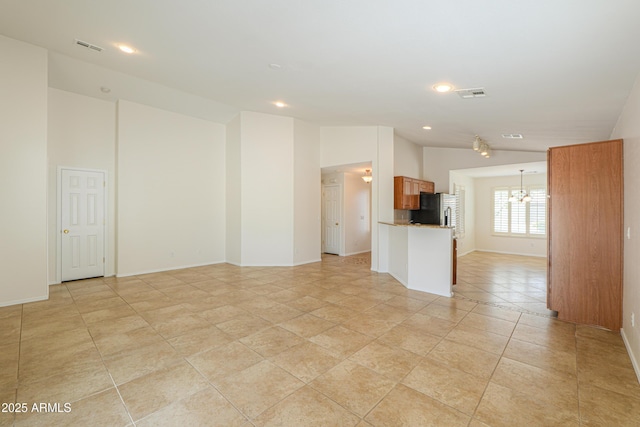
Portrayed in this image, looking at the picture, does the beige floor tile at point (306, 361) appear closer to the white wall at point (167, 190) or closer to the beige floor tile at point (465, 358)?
the beige floor tile at point (465, 358)

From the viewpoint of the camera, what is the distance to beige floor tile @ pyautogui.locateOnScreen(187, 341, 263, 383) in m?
2.38

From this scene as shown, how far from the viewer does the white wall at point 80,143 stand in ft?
16.8

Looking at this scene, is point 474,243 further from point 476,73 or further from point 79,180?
point 79,180

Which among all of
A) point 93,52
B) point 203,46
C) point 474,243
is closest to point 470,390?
point 203,46

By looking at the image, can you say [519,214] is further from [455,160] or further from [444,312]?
[444,312]

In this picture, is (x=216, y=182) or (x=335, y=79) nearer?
(x=335, y=79)

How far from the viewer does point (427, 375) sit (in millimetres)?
2354

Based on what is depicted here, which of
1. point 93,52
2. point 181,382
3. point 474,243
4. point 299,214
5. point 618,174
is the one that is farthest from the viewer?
point 474,243

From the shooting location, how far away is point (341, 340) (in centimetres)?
297

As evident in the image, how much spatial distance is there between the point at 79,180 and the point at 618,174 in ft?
27.0

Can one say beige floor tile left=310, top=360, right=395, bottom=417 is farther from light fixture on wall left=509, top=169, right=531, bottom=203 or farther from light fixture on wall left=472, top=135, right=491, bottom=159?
light fixture on wall left=509, top=169, right=531, bottom=203

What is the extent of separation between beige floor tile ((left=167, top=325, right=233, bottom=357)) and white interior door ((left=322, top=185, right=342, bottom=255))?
593 cm

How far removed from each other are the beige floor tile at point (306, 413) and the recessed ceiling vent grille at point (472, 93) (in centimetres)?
384

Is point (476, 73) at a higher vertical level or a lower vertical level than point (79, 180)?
higher
